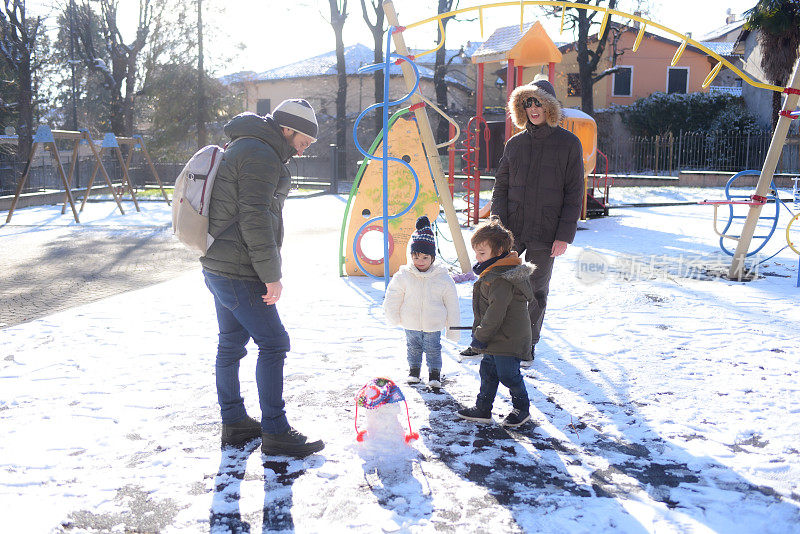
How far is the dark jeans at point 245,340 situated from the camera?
321 centimetres

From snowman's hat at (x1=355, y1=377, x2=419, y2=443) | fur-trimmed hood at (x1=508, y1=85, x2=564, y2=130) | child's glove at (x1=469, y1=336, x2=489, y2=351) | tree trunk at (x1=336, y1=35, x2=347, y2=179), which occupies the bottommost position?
snowman's hat at (x1=355, y1=377, x2=419, y2=443)

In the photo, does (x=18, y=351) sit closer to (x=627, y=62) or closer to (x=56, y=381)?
(x=56, y=381)

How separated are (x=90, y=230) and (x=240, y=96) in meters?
22.4

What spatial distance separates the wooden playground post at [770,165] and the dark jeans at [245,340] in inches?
220

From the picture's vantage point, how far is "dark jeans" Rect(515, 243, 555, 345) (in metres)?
4.58

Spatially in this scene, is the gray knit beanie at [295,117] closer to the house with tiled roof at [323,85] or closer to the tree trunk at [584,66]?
the tree trunk at [584,66]

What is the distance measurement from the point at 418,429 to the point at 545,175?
1892 millimetres

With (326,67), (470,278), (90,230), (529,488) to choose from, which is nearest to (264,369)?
(529,488)

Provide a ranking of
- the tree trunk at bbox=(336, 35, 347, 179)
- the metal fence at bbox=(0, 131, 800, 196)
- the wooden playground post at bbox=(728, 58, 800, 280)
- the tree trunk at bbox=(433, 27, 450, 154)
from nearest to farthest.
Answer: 1. the wooden playground post at bbox=(728, 58, 800, 280)
2. the metal fence at bbox=(0, 131, 800, 196)
3. the tree trunk at bbox=(336, 35, 347, 179)
4. the tree trunk at bbox=(433, 27, 450, 154)

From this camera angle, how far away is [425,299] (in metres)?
4.22

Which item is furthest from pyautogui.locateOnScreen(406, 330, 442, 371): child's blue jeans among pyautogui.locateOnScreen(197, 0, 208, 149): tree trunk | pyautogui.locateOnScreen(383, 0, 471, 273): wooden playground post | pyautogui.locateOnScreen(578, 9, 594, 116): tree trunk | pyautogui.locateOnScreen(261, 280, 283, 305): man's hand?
pyautogui.locateOnScreen(197, 0, 208, 149): tree trunk

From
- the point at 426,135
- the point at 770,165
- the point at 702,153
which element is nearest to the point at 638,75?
the point at 702,153

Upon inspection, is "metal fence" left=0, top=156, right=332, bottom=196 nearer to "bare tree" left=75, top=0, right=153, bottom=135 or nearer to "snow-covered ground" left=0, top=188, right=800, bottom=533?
"bare tree" left=75, top=0, right=153, bottom=135

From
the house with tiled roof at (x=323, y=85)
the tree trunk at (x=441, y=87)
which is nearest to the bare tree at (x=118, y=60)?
the house with tiled roof at (x=323, y=85)
